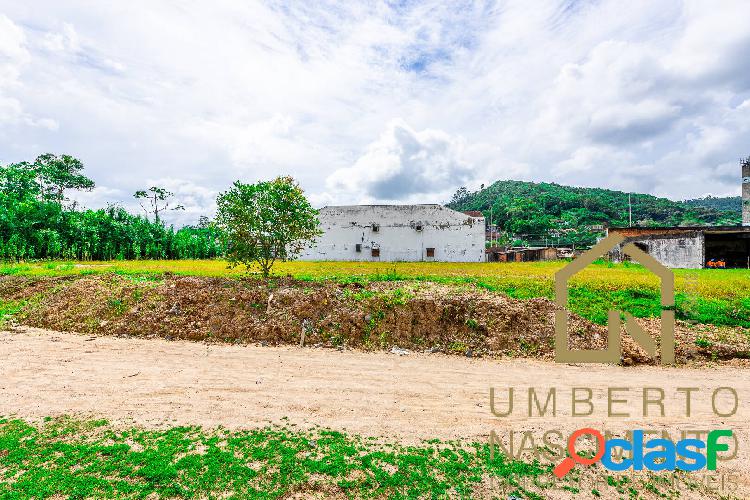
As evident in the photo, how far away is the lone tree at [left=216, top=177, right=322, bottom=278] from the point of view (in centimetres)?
1416

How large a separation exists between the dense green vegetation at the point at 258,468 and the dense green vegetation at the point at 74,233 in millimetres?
23541

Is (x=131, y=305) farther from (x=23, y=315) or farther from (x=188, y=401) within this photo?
(x=188, y=401)

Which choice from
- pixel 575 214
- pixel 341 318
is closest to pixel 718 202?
pixel 575 214

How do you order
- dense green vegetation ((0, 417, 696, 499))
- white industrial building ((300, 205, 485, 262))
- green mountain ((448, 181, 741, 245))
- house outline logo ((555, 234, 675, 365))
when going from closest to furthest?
dense green vegetation ((0, 417, 696, 499)) < house outline logo ((555, 234, 675, 365)) < white industrial building ((300, 205, 485, 262)) < green mountain ((448, 181, 741, 245))

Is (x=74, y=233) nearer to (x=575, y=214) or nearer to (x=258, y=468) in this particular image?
(x=258, y=468)

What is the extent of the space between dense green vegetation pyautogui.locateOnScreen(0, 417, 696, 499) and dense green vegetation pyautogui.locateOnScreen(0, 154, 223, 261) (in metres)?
23.5

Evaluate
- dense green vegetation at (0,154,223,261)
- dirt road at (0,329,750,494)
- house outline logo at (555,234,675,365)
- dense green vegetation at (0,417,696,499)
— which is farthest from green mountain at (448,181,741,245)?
dense green vegetation at (0,417,696,499)

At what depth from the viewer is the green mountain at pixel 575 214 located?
67438 mm

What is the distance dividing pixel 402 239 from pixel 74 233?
30539 mm

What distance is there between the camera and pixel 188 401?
6.14 metres

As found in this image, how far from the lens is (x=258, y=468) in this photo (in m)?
4.21

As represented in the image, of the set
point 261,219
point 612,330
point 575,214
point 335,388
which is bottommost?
point 335,388

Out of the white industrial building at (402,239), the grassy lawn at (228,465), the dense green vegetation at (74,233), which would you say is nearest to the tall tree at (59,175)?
the dense green vegetation at (74,233)

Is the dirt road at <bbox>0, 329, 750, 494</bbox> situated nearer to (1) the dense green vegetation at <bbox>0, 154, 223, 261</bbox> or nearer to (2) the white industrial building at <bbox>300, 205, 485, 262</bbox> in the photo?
(1) the dense green vegetation at <bbox>0, 154, 223, 261</bbox>
